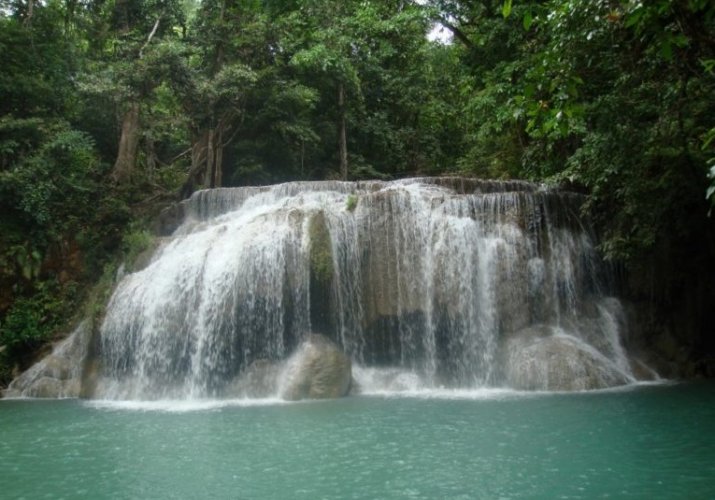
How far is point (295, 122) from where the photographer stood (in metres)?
21.0

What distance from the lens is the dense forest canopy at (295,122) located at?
1045 centimetres

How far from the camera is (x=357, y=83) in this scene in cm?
2127

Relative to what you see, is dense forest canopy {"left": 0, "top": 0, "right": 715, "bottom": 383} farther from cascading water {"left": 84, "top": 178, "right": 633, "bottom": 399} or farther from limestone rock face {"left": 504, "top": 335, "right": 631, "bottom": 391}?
limestone rock face {"left": 504, "top": 335, "right": 631, "bottom": 391}

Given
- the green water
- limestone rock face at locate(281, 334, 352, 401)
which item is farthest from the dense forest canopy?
limestone rock face at locate(281, 334, 352, 401)

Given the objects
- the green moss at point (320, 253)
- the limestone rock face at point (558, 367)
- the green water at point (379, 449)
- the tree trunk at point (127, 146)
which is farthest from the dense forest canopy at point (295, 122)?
the green moss at point (320, 253)

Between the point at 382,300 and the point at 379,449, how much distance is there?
6028 mm

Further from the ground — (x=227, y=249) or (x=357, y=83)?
(x=357, y=83)

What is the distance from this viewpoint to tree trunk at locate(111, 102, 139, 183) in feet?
62.5

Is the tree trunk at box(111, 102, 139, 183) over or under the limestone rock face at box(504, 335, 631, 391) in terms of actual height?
over

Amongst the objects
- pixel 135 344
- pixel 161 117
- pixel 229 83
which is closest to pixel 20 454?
pixel 135 344

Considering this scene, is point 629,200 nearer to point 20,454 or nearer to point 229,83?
point 20,454

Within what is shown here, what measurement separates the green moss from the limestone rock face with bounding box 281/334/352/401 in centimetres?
147

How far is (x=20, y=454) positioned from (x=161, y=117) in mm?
15087

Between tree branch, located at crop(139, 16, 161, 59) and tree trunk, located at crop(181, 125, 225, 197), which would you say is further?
tree trunk, located at crop(181, 125, 225, 197)
